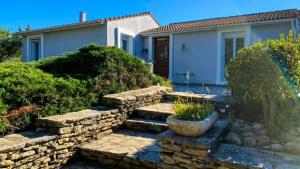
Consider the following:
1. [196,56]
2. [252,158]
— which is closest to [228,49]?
[196,56]

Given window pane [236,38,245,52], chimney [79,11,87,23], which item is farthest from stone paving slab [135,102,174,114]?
chimney [79,11,87,23]

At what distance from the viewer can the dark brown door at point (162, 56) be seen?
42.3 ft

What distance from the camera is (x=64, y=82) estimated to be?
536 centimetres

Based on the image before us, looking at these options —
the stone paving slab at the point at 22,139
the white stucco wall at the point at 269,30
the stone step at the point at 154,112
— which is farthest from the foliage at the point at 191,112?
the white stucco wall at the point at 269,30

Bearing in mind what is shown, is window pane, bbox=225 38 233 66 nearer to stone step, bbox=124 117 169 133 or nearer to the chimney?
stone step, bbox=124 117 169 133

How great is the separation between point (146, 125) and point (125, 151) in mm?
1199

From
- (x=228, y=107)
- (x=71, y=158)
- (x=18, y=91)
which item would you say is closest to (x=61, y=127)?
(x=71, y=158)

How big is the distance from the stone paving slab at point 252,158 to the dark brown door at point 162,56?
9.39 metres

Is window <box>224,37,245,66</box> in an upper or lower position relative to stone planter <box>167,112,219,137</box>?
upper

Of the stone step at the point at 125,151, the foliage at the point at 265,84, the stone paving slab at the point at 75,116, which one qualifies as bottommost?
the stone step at the point at 125,151

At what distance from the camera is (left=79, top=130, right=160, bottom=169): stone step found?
421 centimetres

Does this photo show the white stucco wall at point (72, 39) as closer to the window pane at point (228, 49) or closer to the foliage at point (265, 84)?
the window pane at point (228, 49)

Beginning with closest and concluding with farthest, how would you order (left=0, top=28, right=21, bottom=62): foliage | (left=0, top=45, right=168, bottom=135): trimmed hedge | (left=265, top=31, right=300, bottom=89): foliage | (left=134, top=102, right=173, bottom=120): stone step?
1. (left=265, top=31, right=300, bottom=89): foliage
2. (left=0, top=45, right=168, bottom=135): trimmed hedge
3. (left=134, top=102, right=173, bottom=120): stone step
4. (left=0, top=28, right=21, bottom=62): foliage

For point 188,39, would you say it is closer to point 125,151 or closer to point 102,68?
point 102,68
